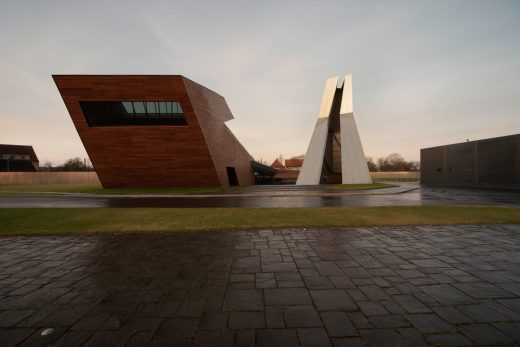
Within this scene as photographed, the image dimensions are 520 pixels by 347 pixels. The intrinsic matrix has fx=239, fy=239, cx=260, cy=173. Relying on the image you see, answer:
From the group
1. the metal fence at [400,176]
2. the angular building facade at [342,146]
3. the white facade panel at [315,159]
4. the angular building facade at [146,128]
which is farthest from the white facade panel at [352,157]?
the metal fence at [400,176]

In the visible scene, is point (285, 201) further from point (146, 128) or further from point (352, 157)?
point (352, 157)

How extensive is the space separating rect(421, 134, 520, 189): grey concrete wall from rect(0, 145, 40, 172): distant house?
81.6 meters

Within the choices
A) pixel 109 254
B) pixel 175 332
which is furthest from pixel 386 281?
pixel 109 254

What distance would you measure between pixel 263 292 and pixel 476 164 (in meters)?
32.3

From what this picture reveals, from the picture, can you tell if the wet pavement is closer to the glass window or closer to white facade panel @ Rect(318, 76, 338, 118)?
the glass window

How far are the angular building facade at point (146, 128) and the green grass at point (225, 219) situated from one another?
46.4 ft

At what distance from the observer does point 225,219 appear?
315 inches

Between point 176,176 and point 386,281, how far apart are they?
78.2 ft

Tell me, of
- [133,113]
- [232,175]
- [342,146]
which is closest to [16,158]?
[133,113]

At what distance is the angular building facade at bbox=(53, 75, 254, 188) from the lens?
21.4m

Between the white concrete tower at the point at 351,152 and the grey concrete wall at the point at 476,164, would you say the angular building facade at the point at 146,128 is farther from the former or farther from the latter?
the grey concrete wall at the point at 476,164

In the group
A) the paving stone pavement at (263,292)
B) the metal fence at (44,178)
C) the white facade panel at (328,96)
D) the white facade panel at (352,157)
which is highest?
the white facade panel at (328,96)

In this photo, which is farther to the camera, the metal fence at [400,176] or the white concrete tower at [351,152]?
the metal fence at [400,176]

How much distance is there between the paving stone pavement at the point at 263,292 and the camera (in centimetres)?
223
